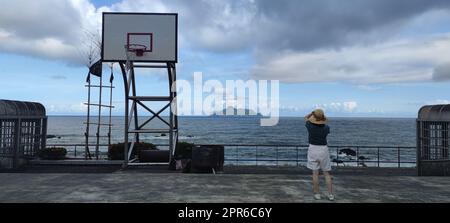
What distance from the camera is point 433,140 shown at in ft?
39.5

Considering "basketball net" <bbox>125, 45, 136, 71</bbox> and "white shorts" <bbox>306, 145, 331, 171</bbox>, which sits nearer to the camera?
"white shorts" <bbox>306, 145, 331, 171</bbox>

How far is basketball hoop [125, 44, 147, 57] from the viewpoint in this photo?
1353 cm

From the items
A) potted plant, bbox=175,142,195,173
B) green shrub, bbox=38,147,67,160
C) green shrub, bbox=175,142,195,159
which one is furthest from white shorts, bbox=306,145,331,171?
green shrub, bbox=38,147,67,160

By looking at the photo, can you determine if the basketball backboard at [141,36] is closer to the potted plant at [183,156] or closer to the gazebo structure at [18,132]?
the gazebo structure at [18,132]

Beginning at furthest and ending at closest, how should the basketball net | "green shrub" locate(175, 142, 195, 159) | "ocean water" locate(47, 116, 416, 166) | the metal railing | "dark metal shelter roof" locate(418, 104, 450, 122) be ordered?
"ocean water" locate(47, 116, 416, 166) < the metal railing < "green shrub" locate(175, 142, 195, 159) < the basketball net < "dark metal shelter roof" locate(418, 104, 450, 122)

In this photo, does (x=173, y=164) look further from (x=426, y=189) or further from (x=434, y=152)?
(x=434, y=152)

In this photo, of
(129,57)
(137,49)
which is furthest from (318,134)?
(129,57)

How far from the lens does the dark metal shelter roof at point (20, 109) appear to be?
12.3m

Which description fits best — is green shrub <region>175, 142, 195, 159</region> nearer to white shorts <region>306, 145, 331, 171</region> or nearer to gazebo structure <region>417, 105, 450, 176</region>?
white shorts <region>306, 145, 331, 171</region>

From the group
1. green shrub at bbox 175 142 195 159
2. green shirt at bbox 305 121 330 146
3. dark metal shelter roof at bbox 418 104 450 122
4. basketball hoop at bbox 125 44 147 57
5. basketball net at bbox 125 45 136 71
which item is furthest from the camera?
green shrub at bbox 175 142 195 159

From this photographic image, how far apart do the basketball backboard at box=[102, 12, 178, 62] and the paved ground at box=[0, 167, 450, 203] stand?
17.6 feet

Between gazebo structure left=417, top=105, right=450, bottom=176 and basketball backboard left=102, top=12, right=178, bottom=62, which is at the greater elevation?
basketball backboard left=102, top=12, right=178, bottom=62

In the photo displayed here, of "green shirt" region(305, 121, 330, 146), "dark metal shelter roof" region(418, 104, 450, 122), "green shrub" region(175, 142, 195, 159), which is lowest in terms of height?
"green shrub" region(175, 142, 195, 159)

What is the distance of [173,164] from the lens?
41.2ft
